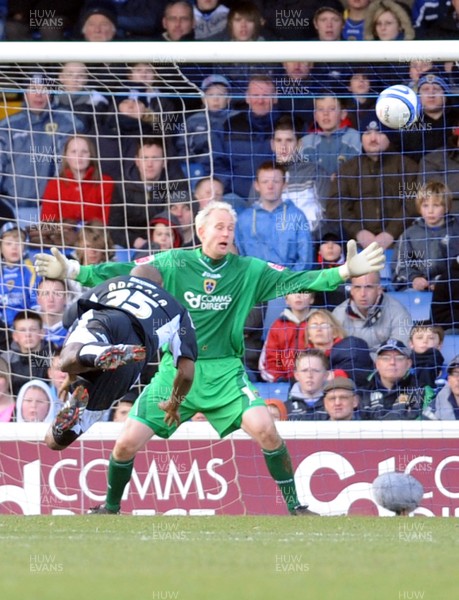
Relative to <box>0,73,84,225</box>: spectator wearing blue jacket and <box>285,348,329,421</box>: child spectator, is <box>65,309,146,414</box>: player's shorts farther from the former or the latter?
<box>0,73,84,225</box>: spectator wearing blue jacket

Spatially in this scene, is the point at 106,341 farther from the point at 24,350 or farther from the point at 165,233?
the point at 165,233

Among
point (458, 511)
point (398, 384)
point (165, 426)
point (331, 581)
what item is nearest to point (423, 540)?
point (331, 581)

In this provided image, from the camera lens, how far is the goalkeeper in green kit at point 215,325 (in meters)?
9.34

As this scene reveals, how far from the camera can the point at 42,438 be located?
11008 millimetres

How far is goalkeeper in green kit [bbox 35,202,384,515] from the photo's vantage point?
934 centimetres

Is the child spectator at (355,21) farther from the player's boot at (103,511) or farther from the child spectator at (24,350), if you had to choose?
the player's boot at (103,511)

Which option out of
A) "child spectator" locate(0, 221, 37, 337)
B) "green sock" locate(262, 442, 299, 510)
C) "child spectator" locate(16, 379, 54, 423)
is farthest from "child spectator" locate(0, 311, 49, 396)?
"green sock" locate(262, 442, 299, 510)

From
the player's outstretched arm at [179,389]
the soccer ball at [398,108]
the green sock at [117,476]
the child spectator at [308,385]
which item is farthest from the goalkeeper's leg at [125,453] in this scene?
the soccer ball at [398,108]

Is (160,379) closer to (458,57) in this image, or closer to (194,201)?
(194,201)

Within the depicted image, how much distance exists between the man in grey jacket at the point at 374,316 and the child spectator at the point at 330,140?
133 cm

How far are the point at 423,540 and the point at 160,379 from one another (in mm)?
2859

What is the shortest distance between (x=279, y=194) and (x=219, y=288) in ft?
8.39

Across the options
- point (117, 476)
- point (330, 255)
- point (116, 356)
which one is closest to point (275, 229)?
point (330, 255)

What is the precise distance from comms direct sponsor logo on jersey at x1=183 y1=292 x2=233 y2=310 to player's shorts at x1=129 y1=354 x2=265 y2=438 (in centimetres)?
43
